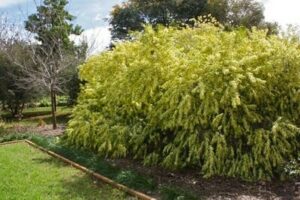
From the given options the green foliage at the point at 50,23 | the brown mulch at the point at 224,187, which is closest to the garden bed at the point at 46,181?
the brown mulch at the point at 224,187

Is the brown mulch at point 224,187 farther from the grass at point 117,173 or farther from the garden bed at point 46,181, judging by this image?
the garden bed at point 46,181

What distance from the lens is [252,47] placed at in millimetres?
7176

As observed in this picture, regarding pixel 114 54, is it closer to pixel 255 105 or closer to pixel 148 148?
pixel 148 148

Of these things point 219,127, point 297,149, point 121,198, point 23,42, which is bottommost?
point 121,198

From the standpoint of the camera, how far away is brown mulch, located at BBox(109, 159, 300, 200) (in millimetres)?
5859

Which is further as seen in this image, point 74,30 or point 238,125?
point 74,30

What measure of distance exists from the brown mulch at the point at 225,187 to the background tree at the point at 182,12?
777 inches

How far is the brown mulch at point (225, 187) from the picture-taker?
231 inches

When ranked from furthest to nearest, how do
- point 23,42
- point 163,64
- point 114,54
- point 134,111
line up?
point 23,42
point 114,54
point 134,111
point 163,64

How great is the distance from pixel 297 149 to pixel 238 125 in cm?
104

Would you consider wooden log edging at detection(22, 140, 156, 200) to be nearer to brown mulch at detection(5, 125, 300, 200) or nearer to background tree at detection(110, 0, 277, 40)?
brown mulch at detection(5, 125, 300, 200)

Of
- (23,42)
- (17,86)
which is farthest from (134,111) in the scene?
(23,42)

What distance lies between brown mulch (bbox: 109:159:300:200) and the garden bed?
91 centimetres

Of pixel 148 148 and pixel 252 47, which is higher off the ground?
pixel 252 47
